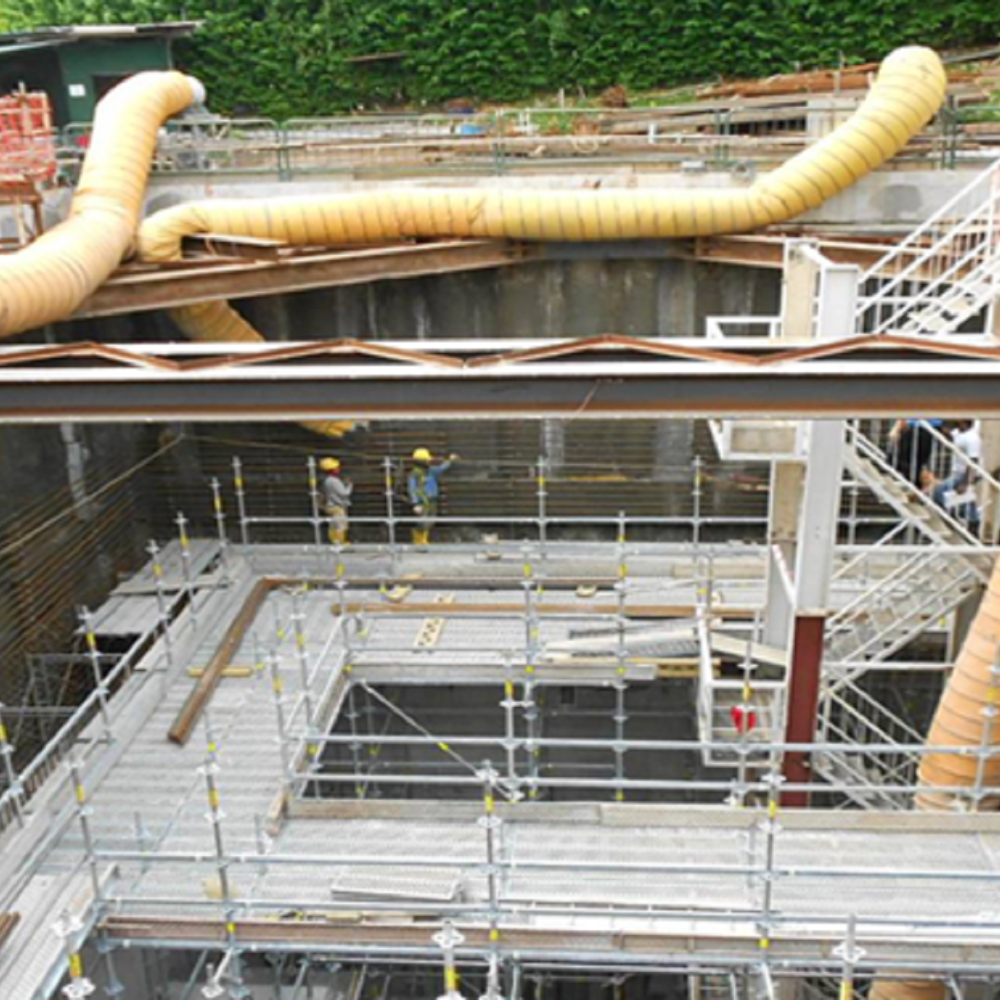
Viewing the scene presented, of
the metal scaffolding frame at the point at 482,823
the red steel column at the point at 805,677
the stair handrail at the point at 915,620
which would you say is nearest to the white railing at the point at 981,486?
the stair handrail at the point at 915,620

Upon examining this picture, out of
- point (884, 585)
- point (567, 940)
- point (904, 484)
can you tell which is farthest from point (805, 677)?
point (567, 940)

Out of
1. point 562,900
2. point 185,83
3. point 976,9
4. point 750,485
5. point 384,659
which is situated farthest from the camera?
point 976,9

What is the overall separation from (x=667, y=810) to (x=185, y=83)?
51.3 ft

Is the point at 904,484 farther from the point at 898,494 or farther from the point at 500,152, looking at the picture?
the point at 500,152

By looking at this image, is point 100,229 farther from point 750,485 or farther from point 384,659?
point 750,485

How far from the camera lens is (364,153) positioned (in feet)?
63.7

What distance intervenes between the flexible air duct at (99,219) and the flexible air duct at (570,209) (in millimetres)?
730

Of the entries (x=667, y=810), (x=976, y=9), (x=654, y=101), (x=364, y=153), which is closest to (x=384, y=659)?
(x=667, y=810)

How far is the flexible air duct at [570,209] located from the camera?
14344 mm

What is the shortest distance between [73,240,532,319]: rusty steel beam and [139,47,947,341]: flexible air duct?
29 cm

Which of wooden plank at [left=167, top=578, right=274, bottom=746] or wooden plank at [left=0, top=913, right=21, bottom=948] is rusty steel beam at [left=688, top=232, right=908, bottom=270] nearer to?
wooden plank at [left=167, top=578, right=274, bottom=746]

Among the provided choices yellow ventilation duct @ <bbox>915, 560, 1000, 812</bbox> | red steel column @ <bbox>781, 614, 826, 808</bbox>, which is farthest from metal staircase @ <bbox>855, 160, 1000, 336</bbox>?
red steel column @ <bbox>781, 614, 826, 808</bbox>

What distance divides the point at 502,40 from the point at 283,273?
74.0 feet

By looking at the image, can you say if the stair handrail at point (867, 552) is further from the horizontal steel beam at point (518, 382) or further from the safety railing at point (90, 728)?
the safety railing at point (90, 728)
